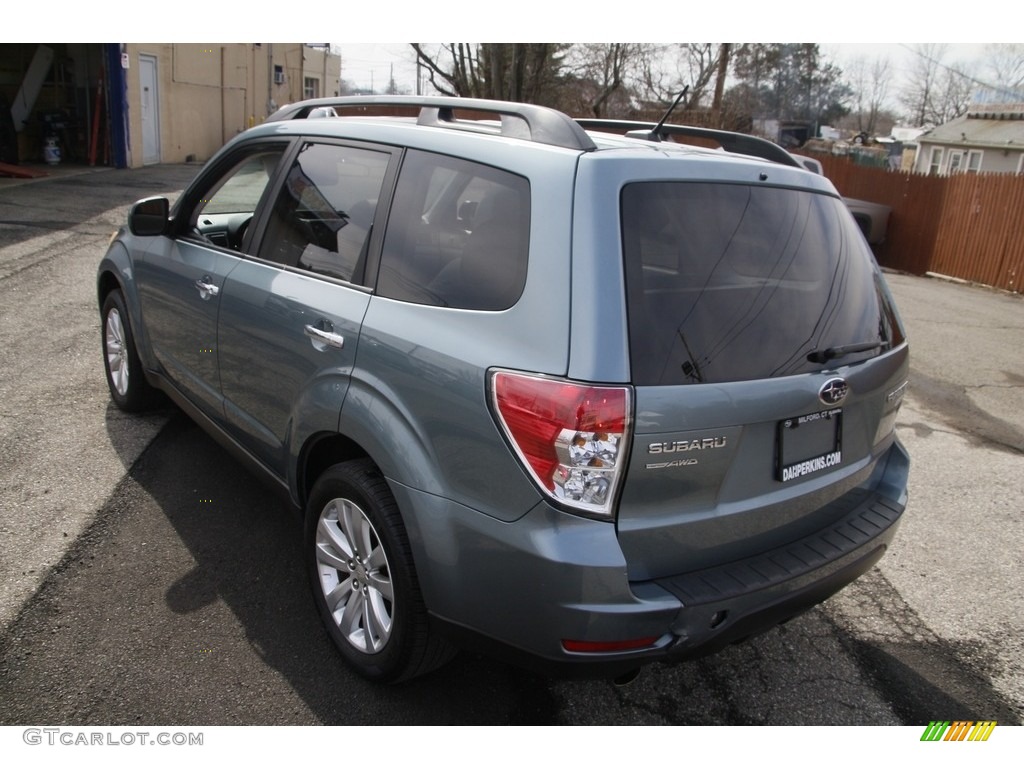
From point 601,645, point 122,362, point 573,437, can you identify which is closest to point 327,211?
point 573,437

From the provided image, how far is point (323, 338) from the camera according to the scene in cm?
280

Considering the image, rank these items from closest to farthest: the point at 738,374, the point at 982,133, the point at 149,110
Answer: the point at 738,374 → the point at 149,110 → the point at 982,133

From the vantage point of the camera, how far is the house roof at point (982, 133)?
103 ft

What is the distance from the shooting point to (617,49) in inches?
1012

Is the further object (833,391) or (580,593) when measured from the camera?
(833,391)

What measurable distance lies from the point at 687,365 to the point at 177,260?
110 inches

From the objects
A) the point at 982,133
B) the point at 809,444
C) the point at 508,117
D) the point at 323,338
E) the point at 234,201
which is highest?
the point at 982,133

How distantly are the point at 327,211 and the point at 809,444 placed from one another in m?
1.92

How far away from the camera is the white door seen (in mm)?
20250

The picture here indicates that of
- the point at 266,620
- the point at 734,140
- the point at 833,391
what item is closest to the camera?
the point at 833,391

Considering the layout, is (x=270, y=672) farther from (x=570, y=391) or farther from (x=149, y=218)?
(x=149, y=218)

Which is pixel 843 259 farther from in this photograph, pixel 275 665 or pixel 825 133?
pixel 825 133

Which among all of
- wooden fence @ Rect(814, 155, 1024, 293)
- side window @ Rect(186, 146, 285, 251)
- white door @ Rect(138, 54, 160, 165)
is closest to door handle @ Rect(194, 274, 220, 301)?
side window @ Rect(186, 146, 285, 251)

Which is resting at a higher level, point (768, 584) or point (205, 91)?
point (205, 91)
